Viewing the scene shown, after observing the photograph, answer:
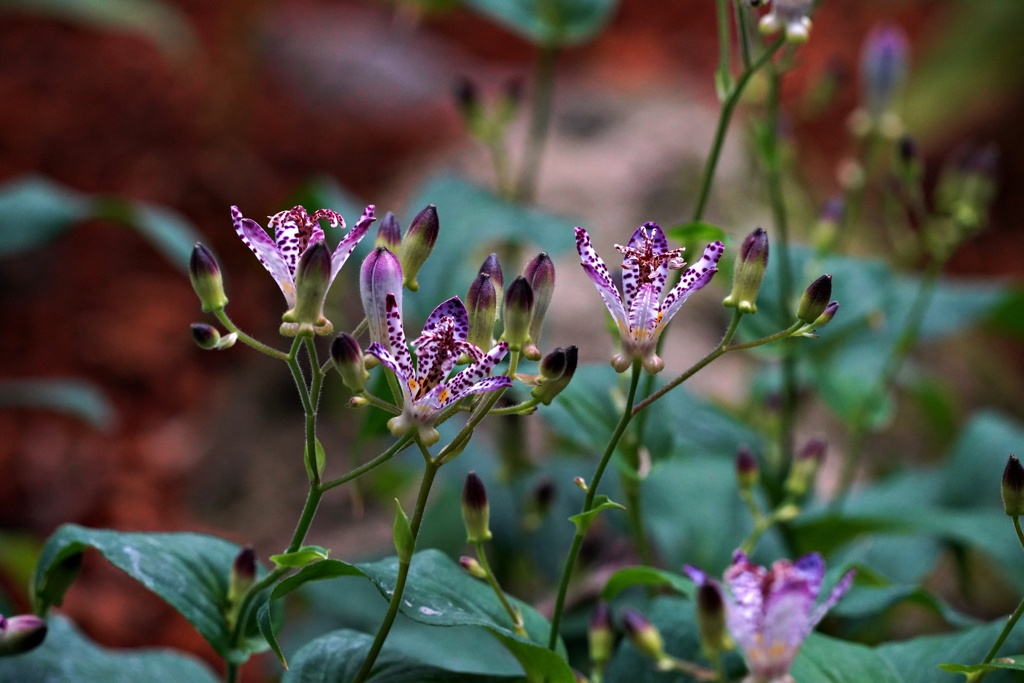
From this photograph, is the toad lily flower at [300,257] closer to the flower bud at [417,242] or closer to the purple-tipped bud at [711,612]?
the flower bud at [417,242]

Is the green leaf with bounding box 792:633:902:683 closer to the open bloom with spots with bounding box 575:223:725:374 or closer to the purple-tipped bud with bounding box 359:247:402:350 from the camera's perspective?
the open bloom with spots with bounding box 575:223:725:374

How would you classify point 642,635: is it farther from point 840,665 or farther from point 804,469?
point 804,469

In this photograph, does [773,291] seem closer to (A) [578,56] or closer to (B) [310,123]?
(B) [310,123]

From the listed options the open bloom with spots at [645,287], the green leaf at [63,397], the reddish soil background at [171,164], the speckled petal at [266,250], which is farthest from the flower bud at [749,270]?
the reddish soil background at [171,164]

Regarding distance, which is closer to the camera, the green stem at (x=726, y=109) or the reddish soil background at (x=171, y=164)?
the green stem at (x=726, y=109)

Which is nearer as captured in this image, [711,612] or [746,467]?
[711,612]

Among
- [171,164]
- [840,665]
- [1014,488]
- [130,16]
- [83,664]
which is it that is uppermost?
[130,16]

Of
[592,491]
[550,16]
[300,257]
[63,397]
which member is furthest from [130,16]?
[592,491]
